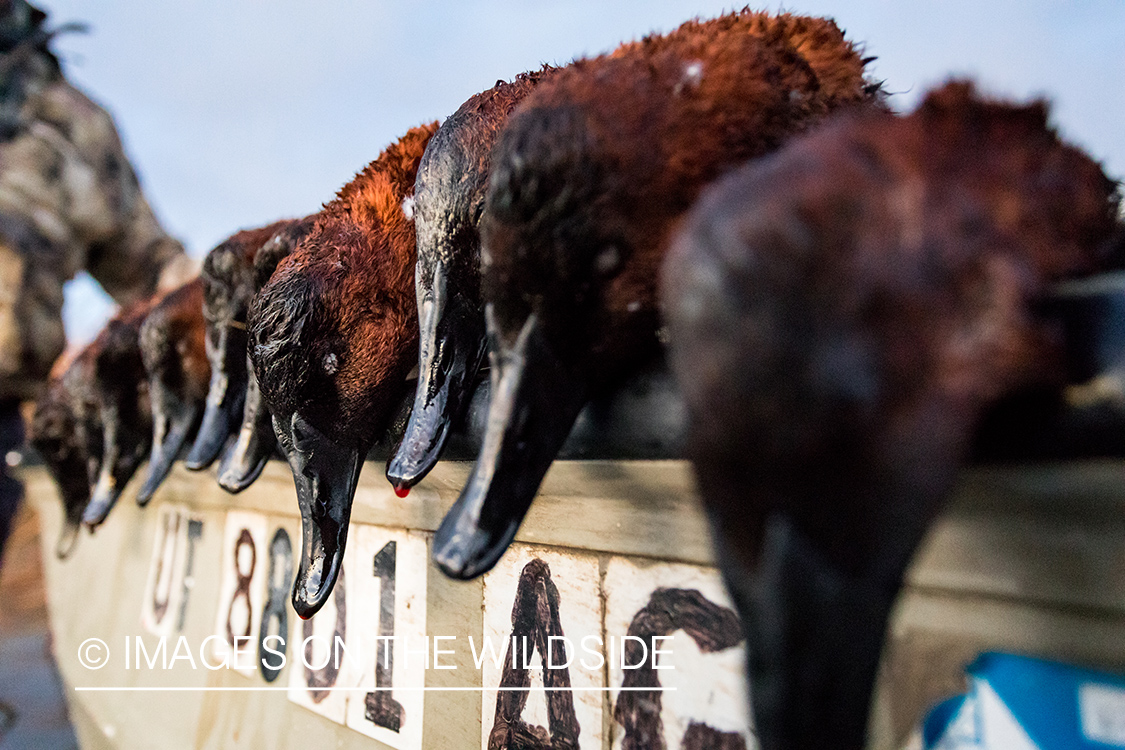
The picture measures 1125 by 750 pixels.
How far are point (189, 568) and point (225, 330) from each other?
102 centimetres

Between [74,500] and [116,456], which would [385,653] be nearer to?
[116,456]

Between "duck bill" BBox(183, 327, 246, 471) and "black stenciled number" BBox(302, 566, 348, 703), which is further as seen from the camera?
"black stenciled number" BBox(302, 566, 348, 703)

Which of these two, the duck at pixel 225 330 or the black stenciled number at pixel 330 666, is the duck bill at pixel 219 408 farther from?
the black stenciled number at pixel 330 666

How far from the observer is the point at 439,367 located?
→ 0.59 m

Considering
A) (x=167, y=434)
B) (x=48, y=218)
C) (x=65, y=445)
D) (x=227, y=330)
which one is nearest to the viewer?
(x=227, y=330)

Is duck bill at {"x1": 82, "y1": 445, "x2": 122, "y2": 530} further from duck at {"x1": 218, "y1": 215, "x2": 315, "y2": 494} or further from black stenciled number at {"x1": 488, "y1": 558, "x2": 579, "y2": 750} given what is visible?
black stenciled number at {"x1": 488, "y1": 558, "x2": 579, "y2": 750}

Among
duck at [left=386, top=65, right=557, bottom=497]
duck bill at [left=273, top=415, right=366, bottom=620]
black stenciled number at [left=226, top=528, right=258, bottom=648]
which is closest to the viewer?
duck at [left=386, top=65, right=557, bottom=497]

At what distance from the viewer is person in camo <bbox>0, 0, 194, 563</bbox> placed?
346 centimetres

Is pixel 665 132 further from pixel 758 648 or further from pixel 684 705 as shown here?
pixel 684 705

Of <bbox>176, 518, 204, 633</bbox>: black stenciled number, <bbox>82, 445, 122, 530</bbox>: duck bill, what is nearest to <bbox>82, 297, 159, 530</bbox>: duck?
<bbox>82, 445, 122, 530</bbox>: duck bill

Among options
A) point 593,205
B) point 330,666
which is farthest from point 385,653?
point 593,205

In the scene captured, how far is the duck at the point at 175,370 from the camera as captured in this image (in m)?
1.20

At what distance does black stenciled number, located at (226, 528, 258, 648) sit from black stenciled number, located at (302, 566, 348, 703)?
30 cm

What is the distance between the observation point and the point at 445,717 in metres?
0.90
